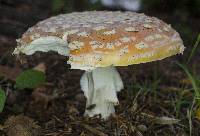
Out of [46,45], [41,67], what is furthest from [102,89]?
[41,67]

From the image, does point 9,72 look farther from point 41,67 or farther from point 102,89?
point 102,89

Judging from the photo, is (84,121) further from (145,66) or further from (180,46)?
(145,66)

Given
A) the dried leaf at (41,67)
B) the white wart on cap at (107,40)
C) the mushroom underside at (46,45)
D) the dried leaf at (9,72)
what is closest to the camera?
the white wart on cap at (107,40)

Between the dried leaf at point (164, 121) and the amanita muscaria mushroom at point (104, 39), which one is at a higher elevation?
the amanita muscaria mushroom at point (104, 39)

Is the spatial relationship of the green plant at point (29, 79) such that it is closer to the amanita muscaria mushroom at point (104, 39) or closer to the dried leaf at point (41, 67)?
the amanita muscaria mushroom at point (104, 39)

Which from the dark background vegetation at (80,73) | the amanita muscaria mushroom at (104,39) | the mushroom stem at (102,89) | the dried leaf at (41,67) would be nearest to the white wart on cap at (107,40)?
the amanita muscaria mushroom at (104,39)

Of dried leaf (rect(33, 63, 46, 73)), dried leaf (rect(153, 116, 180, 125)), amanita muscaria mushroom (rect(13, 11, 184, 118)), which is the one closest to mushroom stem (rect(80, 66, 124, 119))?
amanita muscaria mushroom (rect(13, 11, 184, 118))

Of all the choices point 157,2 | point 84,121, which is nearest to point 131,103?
point 84,121
